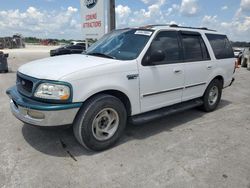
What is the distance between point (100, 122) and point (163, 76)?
142 centimetres

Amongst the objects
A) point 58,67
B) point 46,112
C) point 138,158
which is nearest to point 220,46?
point 138,158

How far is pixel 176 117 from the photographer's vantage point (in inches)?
208

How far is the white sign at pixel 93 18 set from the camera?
34.0ft

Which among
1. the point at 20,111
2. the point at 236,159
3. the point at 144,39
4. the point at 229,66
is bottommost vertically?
the point at 236,159

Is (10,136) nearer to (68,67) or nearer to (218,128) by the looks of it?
(68,67)

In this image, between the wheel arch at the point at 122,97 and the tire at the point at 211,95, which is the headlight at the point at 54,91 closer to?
the wheel arch at the point at 122,97

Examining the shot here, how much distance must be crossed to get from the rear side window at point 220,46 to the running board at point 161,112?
1.28 m

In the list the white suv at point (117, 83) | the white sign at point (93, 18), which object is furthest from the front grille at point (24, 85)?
the white sign at point (93, 18)

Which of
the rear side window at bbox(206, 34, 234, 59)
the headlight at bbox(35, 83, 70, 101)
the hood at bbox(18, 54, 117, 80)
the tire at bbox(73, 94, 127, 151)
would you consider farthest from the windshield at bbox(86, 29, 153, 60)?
the rear side window at bbox(206, 34, 234, 59)

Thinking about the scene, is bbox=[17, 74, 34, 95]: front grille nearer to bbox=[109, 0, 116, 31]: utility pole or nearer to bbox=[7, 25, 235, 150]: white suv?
bbox=[7, 25, 235, 150]: white suv

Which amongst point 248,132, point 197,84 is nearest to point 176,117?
point 197,84

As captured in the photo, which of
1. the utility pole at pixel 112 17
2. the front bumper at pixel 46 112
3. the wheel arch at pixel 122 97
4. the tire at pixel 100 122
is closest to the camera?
the front bumper at pixel 46 112

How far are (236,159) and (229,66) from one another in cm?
317

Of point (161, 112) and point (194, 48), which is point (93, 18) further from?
point (161, 112)
